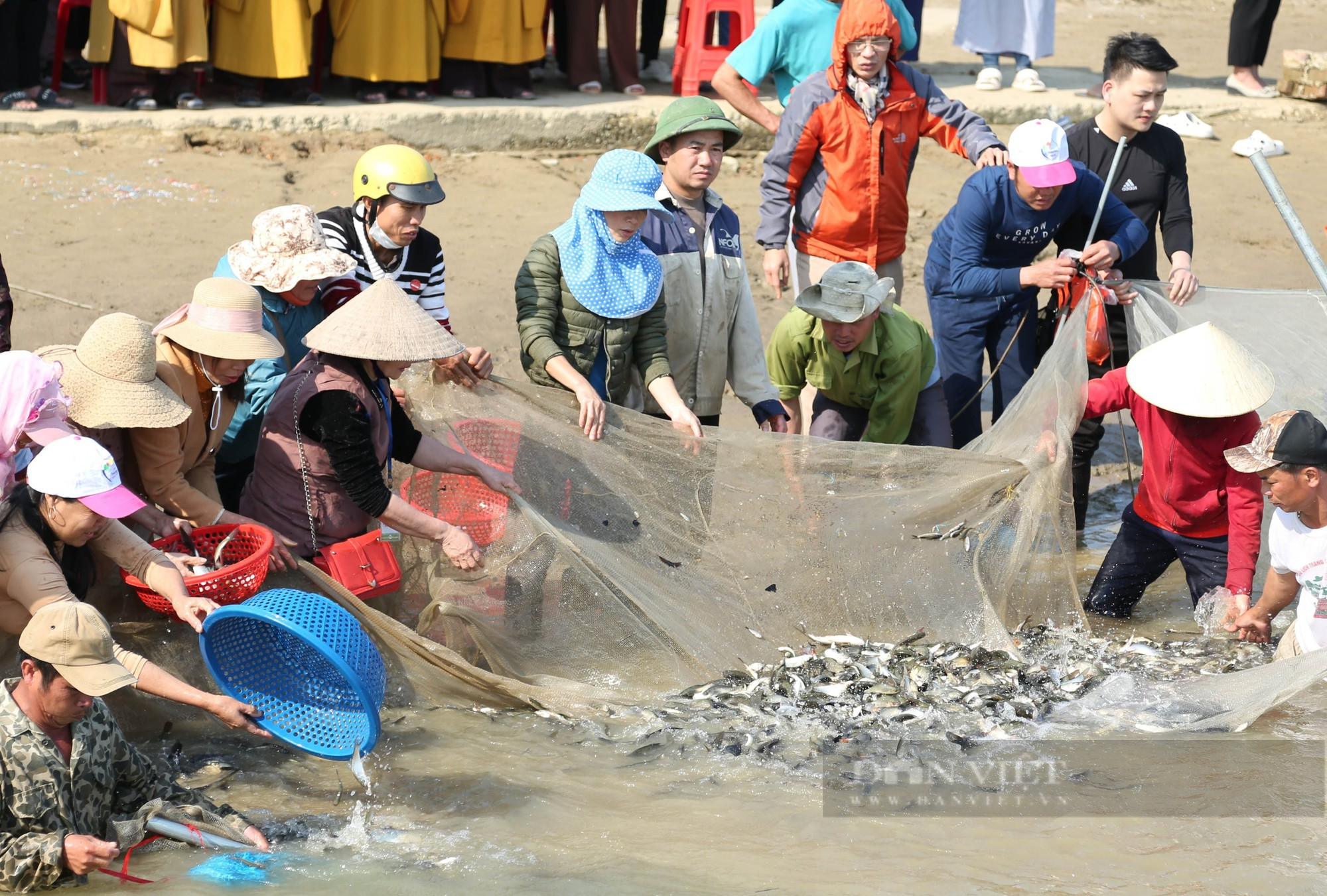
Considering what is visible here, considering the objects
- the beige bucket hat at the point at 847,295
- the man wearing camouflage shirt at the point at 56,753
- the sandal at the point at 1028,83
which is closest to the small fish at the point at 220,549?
the man wearing camouflage shirt at the point at 56,753

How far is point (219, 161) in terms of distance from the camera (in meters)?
9.41

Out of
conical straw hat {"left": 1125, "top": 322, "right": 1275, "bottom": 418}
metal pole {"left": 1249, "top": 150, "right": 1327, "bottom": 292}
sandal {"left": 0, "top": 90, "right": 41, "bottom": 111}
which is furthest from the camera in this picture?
sandal {"left": 0, "top": 90, "right": 41, "bottom": 111}

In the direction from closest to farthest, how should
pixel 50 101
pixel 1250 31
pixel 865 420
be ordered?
pixel 865 420, pixel 50 101, pixel 1250 31

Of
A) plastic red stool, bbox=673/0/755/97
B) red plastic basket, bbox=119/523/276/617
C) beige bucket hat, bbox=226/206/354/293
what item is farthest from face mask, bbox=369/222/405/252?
plastic red stool, bbox=673/0/755/97

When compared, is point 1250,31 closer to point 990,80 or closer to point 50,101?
point 990,80

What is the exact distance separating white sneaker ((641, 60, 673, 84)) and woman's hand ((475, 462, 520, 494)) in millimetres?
7182

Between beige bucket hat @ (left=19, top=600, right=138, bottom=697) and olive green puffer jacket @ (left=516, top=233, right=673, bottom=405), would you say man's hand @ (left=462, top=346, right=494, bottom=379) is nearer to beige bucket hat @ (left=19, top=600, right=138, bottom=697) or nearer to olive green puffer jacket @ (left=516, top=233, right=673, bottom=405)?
olive green puffer jacket @ (left=516, top=233, right=673, bottom=405)

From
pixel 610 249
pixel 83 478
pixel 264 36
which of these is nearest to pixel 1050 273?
pixel 610 249

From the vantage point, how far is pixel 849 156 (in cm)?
651

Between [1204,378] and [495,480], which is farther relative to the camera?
[1204,378]

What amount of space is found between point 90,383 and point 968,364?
3864 millimetres

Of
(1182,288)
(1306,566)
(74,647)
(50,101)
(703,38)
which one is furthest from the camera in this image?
(703,38)

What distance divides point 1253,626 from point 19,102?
8007 mm

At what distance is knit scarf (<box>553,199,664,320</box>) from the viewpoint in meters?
5.27
